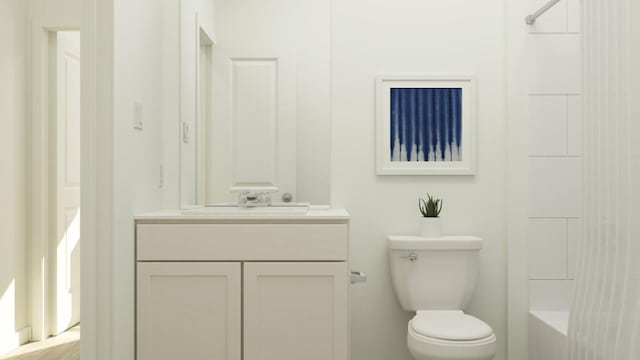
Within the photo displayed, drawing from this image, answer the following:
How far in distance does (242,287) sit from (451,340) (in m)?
0.79

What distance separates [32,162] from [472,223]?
8.22 ft

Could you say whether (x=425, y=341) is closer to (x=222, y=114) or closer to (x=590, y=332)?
(x=590, y=332)

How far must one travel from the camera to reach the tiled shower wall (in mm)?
2531

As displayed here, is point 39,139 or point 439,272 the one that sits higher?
point 39,139

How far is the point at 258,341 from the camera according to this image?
2062 millimetres

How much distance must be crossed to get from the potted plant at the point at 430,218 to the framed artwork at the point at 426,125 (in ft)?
0.52

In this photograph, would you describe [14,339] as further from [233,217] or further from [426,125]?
[426,125]

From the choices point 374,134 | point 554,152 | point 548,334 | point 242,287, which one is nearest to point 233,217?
point 242,287

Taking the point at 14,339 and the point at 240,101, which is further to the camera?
the point at 14,339

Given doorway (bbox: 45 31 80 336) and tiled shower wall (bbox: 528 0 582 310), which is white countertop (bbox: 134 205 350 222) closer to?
tiled shower wall (bbox: 528 0 582 310)

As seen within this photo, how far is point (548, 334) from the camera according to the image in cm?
231

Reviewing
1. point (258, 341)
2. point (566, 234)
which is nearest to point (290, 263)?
point (258, 341)

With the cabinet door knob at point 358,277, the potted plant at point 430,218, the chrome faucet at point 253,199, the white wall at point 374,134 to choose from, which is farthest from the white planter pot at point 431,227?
the chrome faucet at point 253,199

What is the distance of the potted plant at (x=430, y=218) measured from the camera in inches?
98.7
